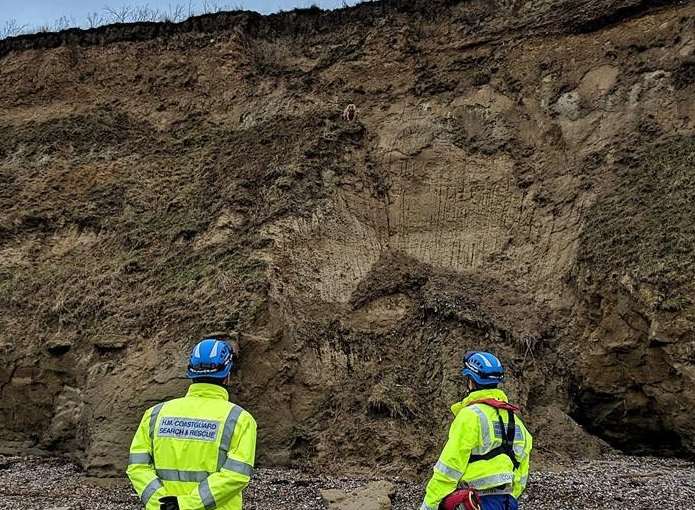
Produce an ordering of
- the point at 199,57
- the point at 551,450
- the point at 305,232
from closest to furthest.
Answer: the point at 551,450, the point at 305,232, the point at 199,57

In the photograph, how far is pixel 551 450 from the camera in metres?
8.59

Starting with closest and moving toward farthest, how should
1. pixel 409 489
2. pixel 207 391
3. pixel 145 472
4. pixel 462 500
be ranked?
pixel 145 472 < pixel 207 391 < pixel 462 500 < pixel 409 489

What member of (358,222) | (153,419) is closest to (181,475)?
(153,419)

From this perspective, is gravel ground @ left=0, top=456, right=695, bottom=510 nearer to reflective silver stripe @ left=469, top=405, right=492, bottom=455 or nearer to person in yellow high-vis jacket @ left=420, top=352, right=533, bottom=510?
person in yellow high-vis jacket @ left=420, top=352, right=533, bottom=510

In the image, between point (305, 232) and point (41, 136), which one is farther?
point (41, 136)

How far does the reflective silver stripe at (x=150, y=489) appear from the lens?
3.52 metres

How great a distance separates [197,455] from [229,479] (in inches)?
9.6

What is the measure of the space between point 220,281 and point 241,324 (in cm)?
97

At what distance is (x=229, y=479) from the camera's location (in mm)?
3432

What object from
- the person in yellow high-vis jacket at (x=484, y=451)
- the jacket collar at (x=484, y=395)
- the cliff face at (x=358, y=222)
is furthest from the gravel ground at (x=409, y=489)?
the jacket collar at (x=484, y=395)

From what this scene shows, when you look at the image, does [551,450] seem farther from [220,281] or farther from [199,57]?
[199,57]

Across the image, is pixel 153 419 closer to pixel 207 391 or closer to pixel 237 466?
pixel 207 391

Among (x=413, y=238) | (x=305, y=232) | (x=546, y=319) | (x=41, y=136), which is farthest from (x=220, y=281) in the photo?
(x=41, y=136)

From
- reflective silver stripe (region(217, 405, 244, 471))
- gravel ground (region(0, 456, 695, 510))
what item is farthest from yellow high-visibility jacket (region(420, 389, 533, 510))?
gravel ground (region(0, 456, 695, 510))
